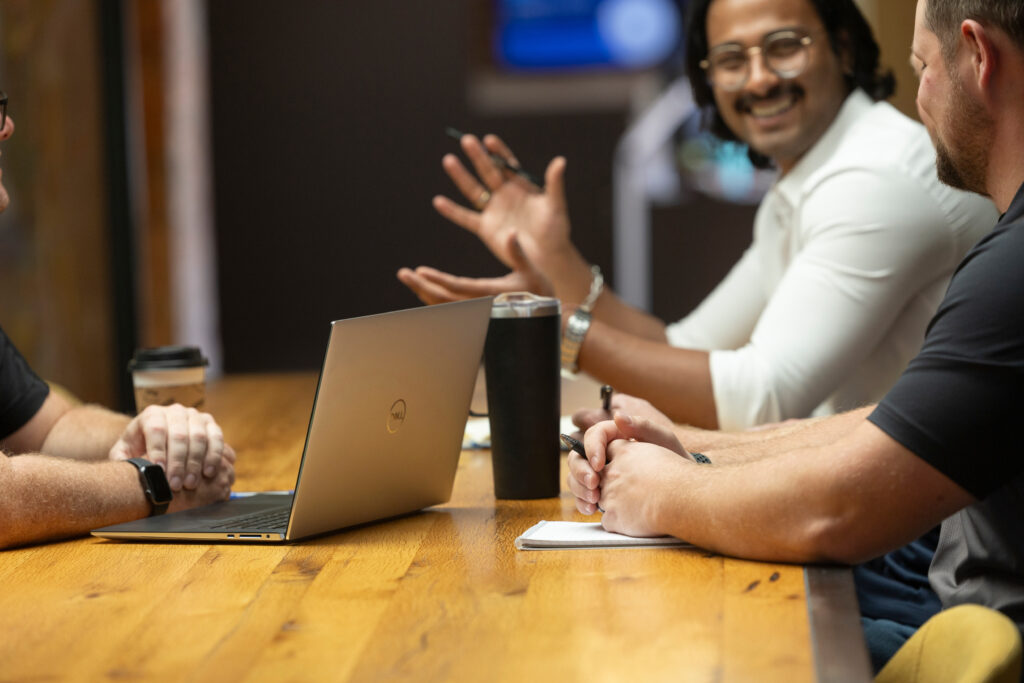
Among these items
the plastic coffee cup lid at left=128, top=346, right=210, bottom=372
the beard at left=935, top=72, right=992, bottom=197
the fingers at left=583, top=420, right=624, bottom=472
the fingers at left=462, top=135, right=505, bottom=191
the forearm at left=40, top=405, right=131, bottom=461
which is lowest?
the forearm at left=40, top=405, right=131, bottom=461

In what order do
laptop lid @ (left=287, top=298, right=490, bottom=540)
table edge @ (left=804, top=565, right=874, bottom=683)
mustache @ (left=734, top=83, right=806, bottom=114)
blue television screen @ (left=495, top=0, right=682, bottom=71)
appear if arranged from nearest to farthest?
1. table edge @ (left=804, top=565, right=874, bottom=683)
2. laptop lid @ (left=287, top=298, right=490, bottom=540)
3. mustache @ (left=734, top=83, right=806, bottom=114)
4. blue television screen @ (left=495, top=0, right=682, bottom=71)

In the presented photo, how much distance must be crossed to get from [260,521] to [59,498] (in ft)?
0.68

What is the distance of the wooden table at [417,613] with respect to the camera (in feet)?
2.75

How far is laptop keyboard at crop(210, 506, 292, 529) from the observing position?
1242mm

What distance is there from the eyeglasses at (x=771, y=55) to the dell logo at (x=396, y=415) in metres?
1.29

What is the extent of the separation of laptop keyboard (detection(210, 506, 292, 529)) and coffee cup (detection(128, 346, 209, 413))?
1.43 ft

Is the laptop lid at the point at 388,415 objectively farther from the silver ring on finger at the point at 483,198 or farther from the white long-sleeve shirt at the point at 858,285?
the silver ring on finger at the point at 483,198

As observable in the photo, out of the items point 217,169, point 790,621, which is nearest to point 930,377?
point 790,621

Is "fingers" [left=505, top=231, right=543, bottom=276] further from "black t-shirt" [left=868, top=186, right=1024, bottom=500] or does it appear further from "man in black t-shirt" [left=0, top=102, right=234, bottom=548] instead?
"black t-shirt" [left=868, top=186, right=1024, bottom=500]

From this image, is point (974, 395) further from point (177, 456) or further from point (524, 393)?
point (177, 456)

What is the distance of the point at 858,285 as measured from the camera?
1.96 metres

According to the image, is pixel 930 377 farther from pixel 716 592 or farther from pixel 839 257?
pixel 839 257

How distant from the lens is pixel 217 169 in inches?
231

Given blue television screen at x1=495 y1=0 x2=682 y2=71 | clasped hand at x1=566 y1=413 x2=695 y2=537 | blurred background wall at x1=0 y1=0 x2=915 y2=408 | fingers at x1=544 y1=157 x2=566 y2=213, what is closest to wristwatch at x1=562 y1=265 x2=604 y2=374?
fingers at x1=544 y1=157 x2=566 y2=213
